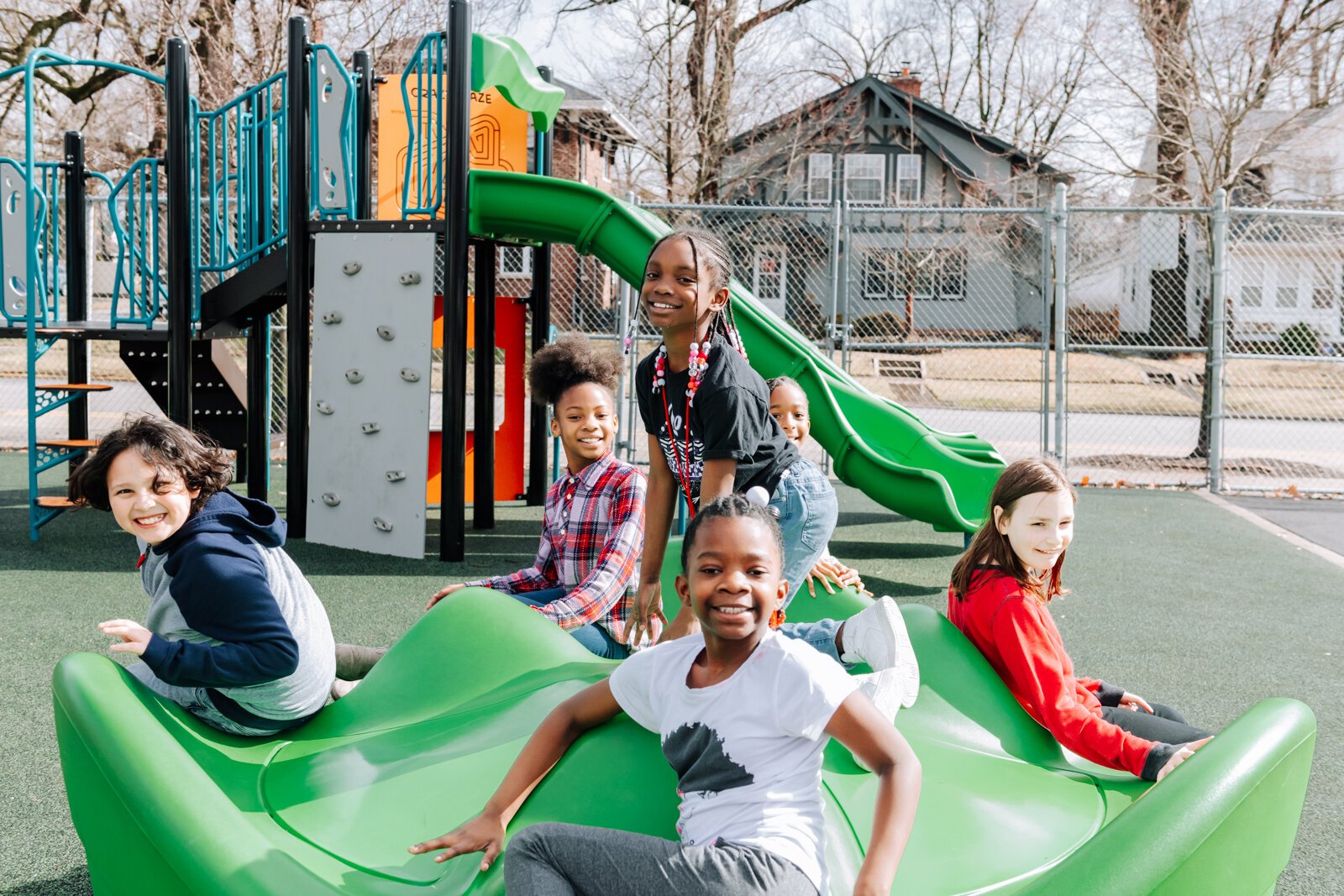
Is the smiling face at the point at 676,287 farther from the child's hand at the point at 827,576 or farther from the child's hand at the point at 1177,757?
the child's hand at the point at 1177,757

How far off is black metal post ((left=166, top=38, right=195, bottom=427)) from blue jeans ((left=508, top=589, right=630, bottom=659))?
4.81 meters

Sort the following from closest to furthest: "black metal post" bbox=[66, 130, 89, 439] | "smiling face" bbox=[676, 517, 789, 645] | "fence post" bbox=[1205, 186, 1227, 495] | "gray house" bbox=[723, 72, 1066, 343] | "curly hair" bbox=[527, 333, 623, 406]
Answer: "smiling face" bbox=[676, 517, 789, 645]
"curly hair" bbox=[527, 333, 623, 406]
"black metal post" bbox=[66, 130, 89, 439]
"fence post" bbox=[1205, 186, 1227, 495]
"gray house" bbox=[723, 72, 1066, 343]

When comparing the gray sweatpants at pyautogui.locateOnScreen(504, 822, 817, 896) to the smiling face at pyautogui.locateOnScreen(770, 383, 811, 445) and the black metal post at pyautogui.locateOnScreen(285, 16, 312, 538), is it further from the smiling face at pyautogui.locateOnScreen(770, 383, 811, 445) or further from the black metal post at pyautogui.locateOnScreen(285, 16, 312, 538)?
the black metal post at pyautogui.locateOnScreen(285, 16, 312, 538)

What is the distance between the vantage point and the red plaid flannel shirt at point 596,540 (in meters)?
3.68

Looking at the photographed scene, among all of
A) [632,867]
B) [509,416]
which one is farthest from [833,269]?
[632,867]

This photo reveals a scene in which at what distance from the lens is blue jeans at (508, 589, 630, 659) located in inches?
144

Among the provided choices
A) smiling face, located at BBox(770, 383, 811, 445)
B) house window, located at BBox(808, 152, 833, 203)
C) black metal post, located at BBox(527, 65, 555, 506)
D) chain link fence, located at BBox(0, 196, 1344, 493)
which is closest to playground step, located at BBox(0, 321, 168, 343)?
black metal post, located at BBox(527, 65, 555, 506)

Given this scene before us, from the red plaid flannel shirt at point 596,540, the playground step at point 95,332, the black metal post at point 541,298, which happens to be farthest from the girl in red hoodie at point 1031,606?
the playground step at point 95,332

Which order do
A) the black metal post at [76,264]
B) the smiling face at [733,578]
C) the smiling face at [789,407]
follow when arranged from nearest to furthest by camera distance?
the smiling face at [733,578]
the smiling face at [789,407]
the black metal post at [76,264]

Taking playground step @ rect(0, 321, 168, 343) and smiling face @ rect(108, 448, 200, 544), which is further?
playground step @ rect(0, 321, 168, 343)

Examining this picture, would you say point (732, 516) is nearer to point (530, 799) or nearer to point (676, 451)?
point (530, 799)

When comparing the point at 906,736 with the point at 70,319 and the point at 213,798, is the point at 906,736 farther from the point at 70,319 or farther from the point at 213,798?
the point at 70,319

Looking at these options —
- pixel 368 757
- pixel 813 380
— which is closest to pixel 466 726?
pixel 368 757

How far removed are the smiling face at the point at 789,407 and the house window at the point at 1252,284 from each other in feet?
84.2
